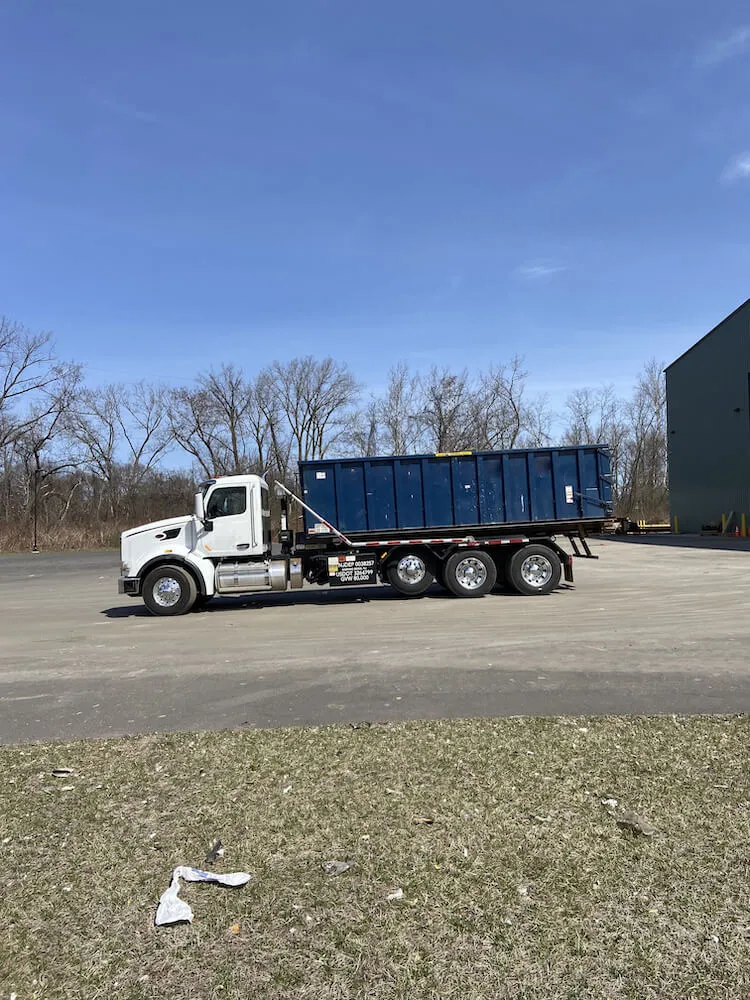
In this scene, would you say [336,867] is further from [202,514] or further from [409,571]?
[409,571]

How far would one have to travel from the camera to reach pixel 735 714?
5.41m

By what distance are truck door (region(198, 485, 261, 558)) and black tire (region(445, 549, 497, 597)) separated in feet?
14.0

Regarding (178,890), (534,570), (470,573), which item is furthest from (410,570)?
(178,890)

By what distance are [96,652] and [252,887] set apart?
7449mm

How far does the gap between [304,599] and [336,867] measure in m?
12.7

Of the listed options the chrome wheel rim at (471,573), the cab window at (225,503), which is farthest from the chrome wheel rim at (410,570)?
the cab window at (225,503)

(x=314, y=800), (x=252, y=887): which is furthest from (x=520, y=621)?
(x=252, y=887)

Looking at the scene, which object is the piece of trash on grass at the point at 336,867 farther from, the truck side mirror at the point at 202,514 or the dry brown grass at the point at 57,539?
the dry brown grass at the point at 57,539

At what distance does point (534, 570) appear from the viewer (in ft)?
48.7

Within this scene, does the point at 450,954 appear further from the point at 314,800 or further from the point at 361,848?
the point at 314,800

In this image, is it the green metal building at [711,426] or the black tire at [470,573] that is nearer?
the black tire at [470,573]

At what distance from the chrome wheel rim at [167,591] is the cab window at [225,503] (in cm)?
154

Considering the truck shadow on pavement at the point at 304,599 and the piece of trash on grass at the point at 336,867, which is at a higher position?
the piece of trash on grass at the point at 336,867

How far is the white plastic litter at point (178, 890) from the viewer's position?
2.90 m
